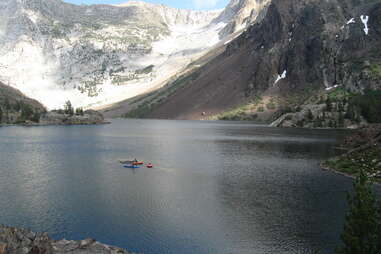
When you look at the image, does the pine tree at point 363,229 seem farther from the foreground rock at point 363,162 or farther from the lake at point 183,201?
the foreground rock at point 363,162

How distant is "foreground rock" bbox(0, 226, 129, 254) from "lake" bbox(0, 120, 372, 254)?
4250 mm

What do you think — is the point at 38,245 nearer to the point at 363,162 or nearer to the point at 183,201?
the point at 183,201

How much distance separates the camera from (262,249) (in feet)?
133

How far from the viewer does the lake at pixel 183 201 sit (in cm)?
4325

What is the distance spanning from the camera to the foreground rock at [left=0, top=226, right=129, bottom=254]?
30.6m

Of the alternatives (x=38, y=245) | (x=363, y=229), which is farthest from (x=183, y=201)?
(x=363, y=229)

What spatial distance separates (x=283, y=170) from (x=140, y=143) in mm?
70264

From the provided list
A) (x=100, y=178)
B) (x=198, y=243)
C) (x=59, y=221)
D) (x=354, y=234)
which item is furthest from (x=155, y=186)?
(x=354, y=234)

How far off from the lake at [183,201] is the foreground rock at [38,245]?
425 cm

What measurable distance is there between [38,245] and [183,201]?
2815 centimetres

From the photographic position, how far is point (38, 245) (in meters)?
32.6

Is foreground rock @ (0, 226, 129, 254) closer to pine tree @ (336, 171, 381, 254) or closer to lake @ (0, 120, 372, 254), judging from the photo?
lake @ (0, 120, 372, 254)

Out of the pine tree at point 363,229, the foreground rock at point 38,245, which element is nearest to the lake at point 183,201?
the foreground rock at point 38,245

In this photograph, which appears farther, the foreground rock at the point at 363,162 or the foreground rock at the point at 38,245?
the foreground rock at the point at 363,162
